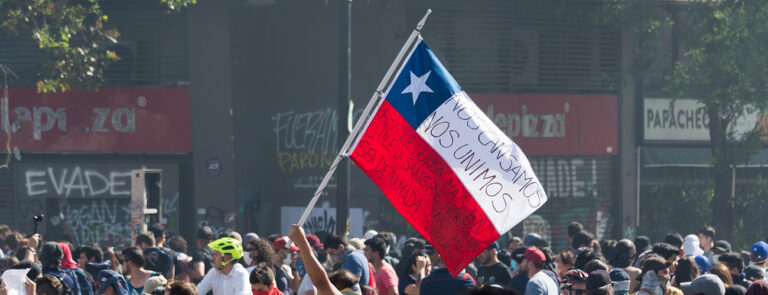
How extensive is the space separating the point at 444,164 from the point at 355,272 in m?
2.55

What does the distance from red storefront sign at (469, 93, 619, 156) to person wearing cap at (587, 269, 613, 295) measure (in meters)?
12.7

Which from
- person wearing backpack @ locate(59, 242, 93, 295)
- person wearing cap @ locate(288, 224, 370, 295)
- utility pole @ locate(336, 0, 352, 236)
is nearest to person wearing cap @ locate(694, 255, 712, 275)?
person wearing cap @ locate(288, 224, 370, 295)

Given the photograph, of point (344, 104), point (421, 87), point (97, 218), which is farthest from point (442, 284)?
point (97, 218)

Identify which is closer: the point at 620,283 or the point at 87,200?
the point at 620,283

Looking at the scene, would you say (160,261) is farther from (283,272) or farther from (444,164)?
(444,164)

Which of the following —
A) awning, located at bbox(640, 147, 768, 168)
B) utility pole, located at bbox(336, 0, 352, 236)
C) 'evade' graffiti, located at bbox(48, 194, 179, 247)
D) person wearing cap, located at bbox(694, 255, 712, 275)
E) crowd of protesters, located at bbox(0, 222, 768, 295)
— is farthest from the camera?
awning, located at bbox(640, 147, 768, 168)

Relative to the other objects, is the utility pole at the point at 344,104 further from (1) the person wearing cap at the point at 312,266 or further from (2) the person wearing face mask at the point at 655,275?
(1) the person wearing cap at the point at 312,266

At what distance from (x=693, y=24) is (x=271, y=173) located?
819cm

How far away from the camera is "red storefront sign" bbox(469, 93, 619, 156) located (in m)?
21.2

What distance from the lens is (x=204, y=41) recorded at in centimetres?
2002

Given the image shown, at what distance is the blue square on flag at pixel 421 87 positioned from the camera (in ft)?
25.8

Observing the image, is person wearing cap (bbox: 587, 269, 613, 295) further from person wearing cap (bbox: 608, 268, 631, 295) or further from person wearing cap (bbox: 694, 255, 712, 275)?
person wearing cap (bbox: 694, 255, 712, 275)

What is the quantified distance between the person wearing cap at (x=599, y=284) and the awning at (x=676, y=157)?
15.1m

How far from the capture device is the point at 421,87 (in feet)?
25.9
